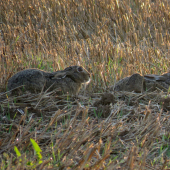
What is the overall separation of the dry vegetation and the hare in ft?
0.57

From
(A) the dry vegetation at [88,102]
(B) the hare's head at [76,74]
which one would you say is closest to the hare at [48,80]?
(B) the hare's head at [76,74]

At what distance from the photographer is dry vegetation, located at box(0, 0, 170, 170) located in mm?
2715

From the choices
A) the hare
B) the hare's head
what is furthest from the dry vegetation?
the hare's head

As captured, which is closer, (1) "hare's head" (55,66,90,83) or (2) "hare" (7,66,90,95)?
(2) "hare" (7,66,90,95)

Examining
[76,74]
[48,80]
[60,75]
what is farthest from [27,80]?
[76,74]

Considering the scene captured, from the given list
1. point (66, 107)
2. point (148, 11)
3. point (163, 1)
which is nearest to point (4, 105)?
point (66, 107)

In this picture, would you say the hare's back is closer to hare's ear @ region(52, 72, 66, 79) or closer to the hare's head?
hare's ear @ region(52, 72, 66, 79)

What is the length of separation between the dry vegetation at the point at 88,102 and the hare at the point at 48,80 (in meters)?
0.17

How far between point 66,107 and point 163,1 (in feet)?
34.5

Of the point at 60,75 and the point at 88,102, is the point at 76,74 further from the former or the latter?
the point at 88,102

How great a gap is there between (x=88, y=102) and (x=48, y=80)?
751 mm

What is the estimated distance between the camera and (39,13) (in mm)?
11266

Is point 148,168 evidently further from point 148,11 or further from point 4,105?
point 148,11

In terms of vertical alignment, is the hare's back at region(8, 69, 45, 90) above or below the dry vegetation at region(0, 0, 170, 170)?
above
